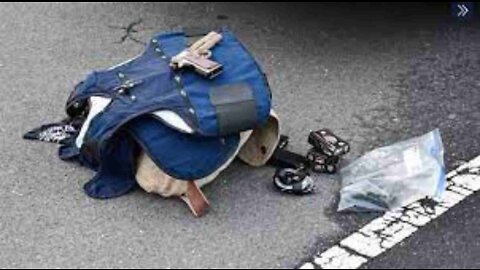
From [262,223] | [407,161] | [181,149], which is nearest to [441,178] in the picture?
[407,161]

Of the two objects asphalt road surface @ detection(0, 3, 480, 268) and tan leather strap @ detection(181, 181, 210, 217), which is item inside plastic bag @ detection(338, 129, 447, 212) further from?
tan leather strap @ detection(181, 181, 210, 217)

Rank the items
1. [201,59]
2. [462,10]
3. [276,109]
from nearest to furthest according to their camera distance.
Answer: [201,59] < [276,109] < [462,10]

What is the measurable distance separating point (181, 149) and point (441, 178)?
967 mm

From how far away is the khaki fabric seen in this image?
312 cm

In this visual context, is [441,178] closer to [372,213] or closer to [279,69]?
[372,213]

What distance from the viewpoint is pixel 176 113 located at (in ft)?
9.86

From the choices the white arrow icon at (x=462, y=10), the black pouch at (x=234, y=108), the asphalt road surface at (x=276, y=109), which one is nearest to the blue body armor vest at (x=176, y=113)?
the black pouch at (x=234, y=108)

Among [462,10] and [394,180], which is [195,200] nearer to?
[394,180]

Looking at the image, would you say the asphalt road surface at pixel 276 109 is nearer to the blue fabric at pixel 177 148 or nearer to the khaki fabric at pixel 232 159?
the khaki fabric at pixel 232 159

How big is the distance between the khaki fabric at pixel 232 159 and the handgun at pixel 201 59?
26cm

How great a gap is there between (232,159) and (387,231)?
2.06ft

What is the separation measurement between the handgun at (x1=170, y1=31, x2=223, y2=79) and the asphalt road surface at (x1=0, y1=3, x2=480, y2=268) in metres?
0.46

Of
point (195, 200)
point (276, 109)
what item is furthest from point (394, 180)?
point (276, 109)

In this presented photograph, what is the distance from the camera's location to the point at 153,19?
4.81 metres
